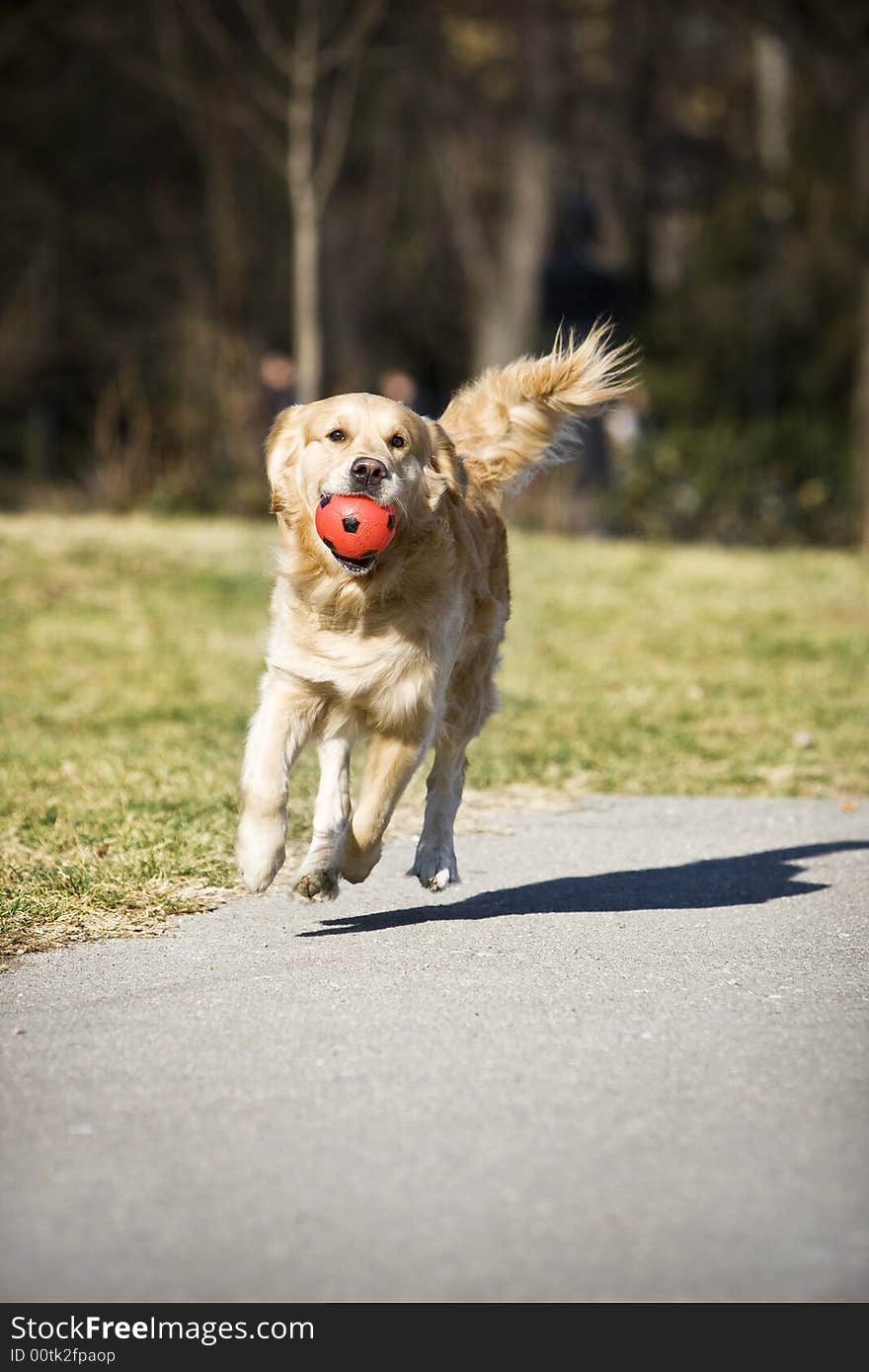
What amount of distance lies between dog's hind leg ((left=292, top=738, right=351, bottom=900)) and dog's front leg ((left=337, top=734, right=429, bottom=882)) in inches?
2.3

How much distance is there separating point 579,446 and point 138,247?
24.9m

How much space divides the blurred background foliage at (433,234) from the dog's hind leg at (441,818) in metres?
12.4

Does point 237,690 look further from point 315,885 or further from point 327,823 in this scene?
point 315,885

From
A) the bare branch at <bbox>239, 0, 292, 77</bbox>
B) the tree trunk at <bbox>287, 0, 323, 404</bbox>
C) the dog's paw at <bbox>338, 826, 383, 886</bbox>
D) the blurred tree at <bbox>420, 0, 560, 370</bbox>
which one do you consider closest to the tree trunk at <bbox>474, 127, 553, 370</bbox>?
the blurred tree at <bbox>420, 0, 560, 370</bbox>

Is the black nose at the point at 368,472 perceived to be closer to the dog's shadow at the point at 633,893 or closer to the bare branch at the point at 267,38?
the dog's shadow at the point at 633,893

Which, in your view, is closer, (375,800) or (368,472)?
(368,472)

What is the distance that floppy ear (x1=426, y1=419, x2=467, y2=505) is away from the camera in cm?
576

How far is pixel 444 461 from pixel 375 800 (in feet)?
3.85

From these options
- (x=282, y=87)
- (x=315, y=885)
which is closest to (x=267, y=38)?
(x=282, y=87)

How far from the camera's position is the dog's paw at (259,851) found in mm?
5277

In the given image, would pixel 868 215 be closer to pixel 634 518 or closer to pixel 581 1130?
pixel 634 518

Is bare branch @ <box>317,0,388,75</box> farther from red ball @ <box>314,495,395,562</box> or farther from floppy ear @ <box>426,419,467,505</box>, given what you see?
red ball @ <box>314,495,395,562</box>

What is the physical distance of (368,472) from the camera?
17.5 ft

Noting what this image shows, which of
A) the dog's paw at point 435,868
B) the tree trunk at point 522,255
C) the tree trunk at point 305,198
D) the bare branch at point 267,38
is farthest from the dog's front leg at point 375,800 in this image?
the tree trunk at point 522,255
